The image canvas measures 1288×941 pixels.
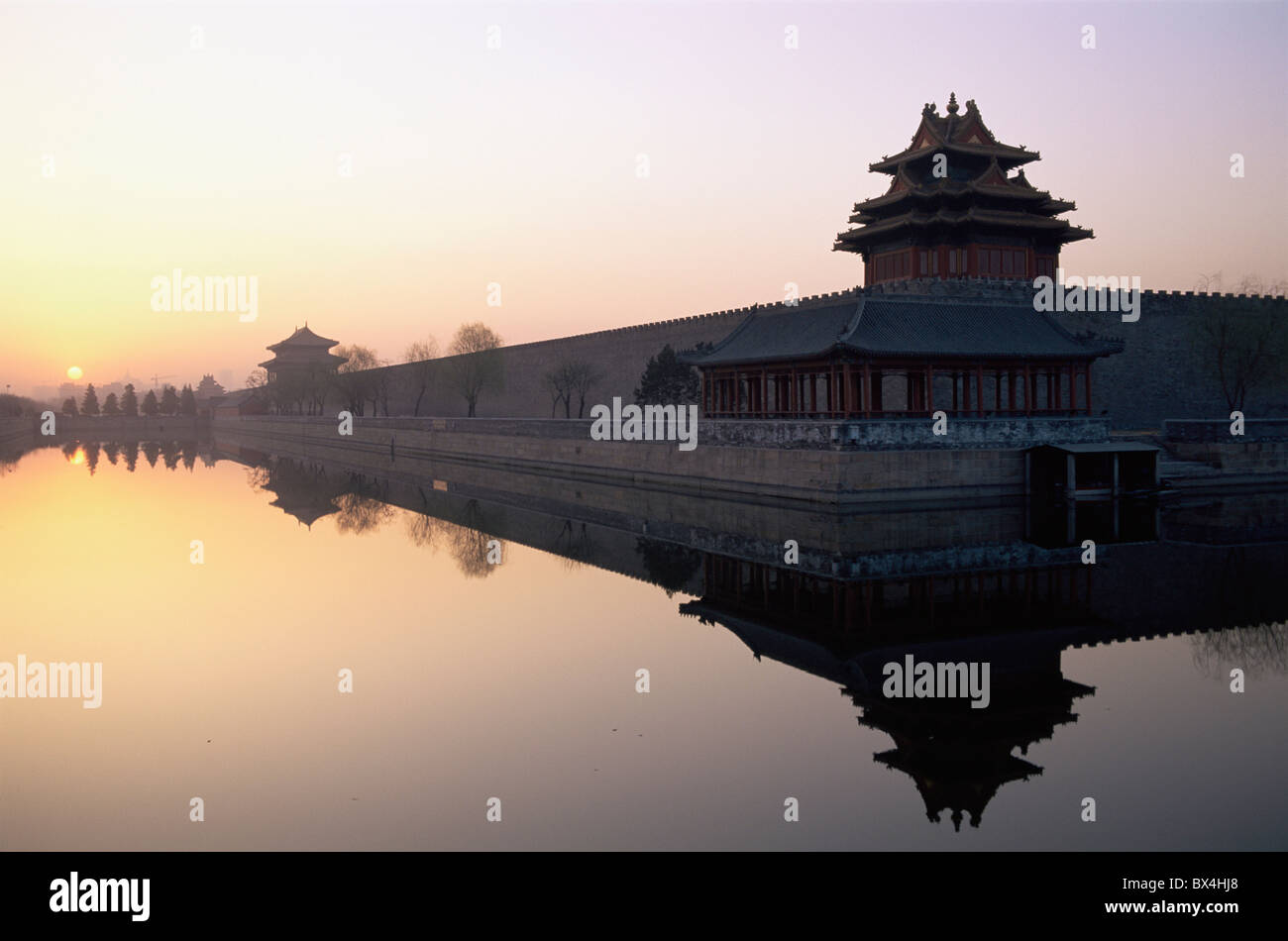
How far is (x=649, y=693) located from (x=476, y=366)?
4349 cm

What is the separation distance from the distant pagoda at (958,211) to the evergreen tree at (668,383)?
6.44m

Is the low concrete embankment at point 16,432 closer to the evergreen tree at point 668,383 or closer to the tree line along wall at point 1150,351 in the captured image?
the evergreen tree at point 668,383

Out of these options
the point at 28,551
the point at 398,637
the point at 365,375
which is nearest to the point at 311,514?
the point at 28,551

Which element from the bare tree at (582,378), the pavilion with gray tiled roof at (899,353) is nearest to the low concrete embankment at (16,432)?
the bare tree at (582,378)

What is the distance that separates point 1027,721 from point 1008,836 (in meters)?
1.96

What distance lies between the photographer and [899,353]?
21703 millimetres

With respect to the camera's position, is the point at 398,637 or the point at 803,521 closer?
the point at 398,637

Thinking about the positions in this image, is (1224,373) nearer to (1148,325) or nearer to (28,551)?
(1148,325)

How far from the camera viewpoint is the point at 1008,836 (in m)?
5.38

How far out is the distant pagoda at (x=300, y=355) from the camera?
7894 centimetres

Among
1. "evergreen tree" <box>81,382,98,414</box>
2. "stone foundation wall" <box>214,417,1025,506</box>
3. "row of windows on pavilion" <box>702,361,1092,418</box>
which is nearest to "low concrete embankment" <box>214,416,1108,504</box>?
"stone foundation wall" <box>214,417,1025,506</box>

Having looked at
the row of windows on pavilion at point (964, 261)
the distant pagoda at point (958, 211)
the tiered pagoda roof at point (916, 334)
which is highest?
the distant pagoda at point (958, 211)

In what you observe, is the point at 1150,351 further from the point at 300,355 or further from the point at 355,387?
the point at 300,355
